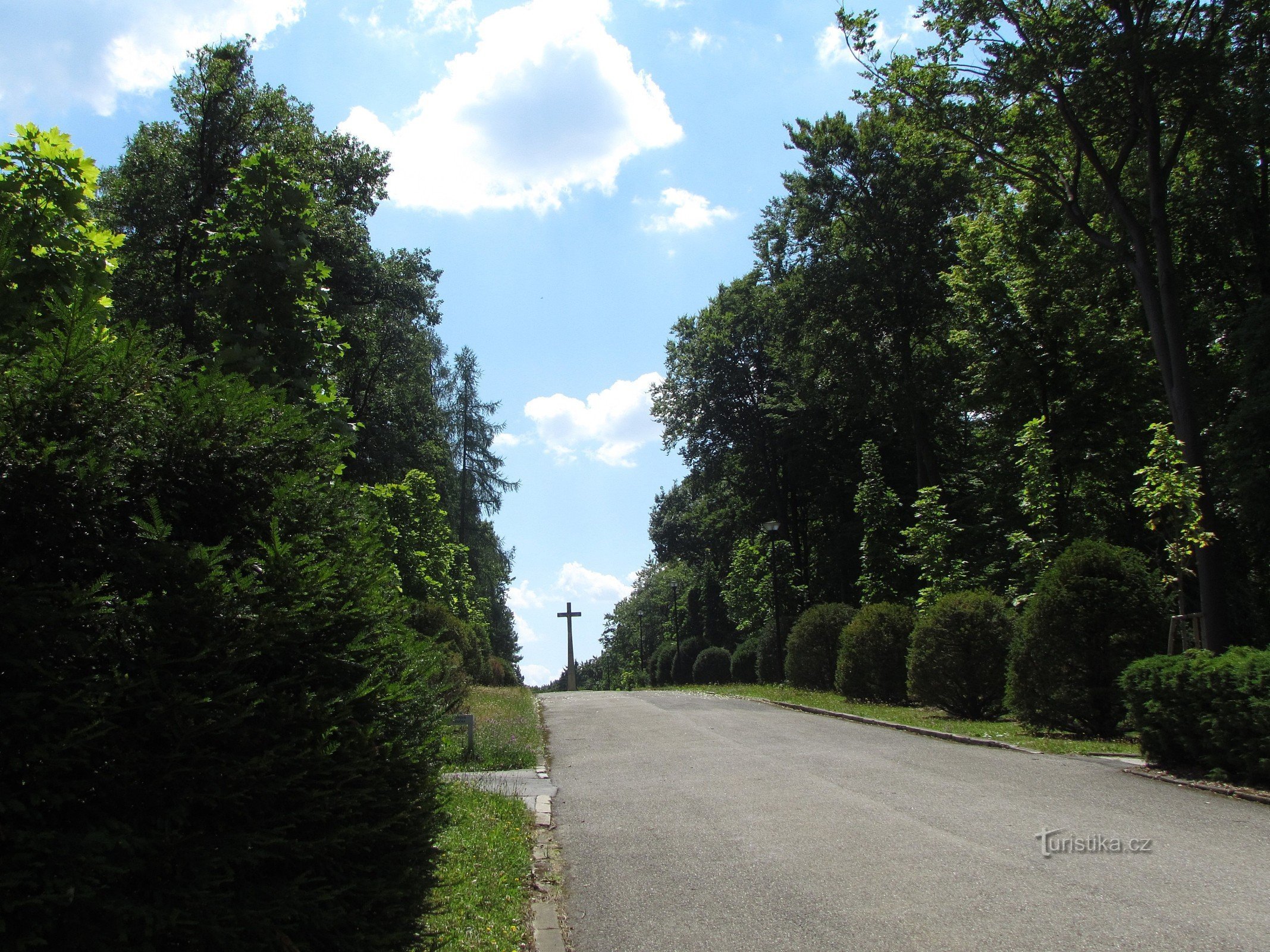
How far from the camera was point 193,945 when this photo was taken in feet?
9.21

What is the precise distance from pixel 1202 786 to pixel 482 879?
7.34 meters

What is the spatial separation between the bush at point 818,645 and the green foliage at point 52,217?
23.0 meters

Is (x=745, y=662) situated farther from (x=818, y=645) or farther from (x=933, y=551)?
(x=933, y=551)

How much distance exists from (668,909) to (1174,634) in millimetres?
9136

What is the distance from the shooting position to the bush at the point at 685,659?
54.4m

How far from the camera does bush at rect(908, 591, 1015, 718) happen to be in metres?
17.1

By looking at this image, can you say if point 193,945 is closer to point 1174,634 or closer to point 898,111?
point 1174,634

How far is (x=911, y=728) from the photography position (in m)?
15.3

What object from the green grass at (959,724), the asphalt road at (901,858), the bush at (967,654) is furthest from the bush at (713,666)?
the asphalt road at (901,858)

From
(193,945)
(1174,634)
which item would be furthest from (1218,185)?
(193,945)

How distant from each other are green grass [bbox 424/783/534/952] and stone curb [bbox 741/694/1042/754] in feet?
24.4

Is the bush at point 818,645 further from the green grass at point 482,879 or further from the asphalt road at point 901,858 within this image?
the green grass at point 482,879

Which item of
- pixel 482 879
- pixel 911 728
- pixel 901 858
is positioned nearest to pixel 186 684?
pixel 482 879

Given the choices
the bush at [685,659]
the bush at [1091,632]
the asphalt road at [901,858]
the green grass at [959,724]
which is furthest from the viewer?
the bush at [685,659]
